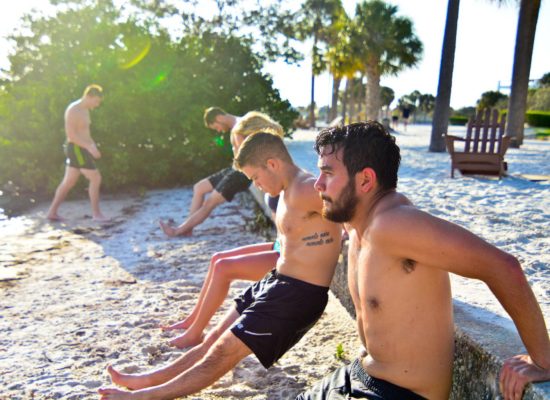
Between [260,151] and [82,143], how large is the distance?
5.58 metres

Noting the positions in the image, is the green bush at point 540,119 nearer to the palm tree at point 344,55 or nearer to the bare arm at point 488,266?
the palm tree at point 344,55

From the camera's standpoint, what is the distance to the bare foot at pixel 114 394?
2.64m

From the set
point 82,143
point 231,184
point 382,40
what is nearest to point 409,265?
point 231,184

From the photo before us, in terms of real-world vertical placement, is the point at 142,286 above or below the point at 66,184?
below

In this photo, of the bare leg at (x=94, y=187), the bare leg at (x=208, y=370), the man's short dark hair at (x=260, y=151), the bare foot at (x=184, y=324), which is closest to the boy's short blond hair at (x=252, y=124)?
the man's short dark hair at (x=260, y=151)

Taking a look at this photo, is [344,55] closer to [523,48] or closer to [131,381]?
[523,48]

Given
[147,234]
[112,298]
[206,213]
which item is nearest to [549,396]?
[112,298]

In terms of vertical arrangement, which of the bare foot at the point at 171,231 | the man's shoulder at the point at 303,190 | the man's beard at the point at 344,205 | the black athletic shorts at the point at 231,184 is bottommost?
the bare foot at the point at 171,231

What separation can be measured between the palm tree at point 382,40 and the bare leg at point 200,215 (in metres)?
22.0

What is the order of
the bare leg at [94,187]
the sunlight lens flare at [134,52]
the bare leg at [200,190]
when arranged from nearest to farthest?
the bare leg at [200,190], the bare leg at [94,187], the sunlight lens flare at [134,52]

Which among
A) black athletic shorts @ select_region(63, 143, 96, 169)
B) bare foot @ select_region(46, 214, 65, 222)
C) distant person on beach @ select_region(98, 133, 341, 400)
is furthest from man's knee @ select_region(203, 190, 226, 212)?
distant person on beach @ select_region(98, 133, 341, 400)

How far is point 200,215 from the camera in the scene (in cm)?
679

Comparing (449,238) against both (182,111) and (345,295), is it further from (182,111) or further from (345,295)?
(182,111)

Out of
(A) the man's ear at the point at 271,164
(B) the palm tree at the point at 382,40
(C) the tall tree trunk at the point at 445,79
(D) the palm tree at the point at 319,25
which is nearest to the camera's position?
(A) the man's ear at the point at 271,164
